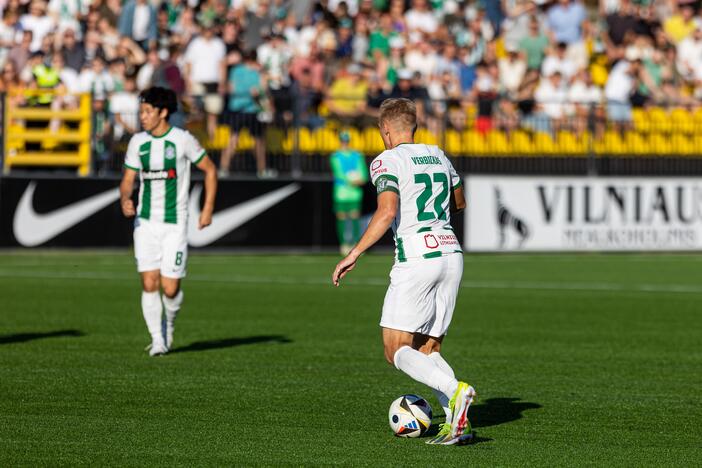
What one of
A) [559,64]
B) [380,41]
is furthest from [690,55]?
[380,41]

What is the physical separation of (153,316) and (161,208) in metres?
0.95

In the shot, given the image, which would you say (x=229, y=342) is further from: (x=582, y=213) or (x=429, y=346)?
(x=582, y=213)

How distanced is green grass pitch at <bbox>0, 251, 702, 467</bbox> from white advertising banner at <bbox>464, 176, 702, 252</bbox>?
17.3 ft

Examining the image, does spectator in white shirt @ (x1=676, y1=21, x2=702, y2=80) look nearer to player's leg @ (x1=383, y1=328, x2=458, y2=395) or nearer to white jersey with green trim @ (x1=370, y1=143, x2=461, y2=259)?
white jersey with green trim @ (x1=370, y1=143, x2=461, y2=259)

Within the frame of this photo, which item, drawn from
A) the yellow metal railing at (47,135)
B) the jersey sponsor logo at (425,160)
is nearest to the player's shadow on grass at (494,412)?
the jersey sponsor logo at (425,160)

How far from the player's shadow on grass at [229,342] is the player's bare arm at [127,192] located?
1.40 meters

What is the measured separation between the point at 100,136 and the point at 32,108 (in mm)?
1285

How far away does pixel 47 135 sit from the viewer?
2425 cm

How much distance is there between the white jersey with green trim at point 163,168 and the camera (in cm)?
1204

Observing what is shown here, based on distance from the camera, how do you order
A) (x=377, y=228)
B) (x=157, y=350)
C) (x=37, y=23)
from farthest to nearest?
(x=37, y=23)
(x=157, y=350)
(x=377, y=228)

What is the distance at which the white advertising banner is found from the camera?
2580 cm

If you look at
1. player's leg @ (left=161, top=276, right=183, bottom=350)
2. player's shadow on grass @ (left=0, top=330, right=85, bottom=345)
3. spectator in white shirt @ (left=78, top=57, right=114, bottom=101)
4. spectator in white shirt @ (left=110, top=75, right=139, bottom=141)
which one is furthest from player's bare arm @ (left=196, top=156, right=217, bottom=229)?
spectator in white shirt @ (left=78, top=57, right=114, bottom=101)

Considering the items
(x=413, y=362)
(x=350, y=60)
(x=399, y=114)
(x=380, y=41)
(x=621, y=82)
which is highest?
(x=380, y=41)

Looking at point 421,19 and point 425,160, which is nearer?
point 425,160
